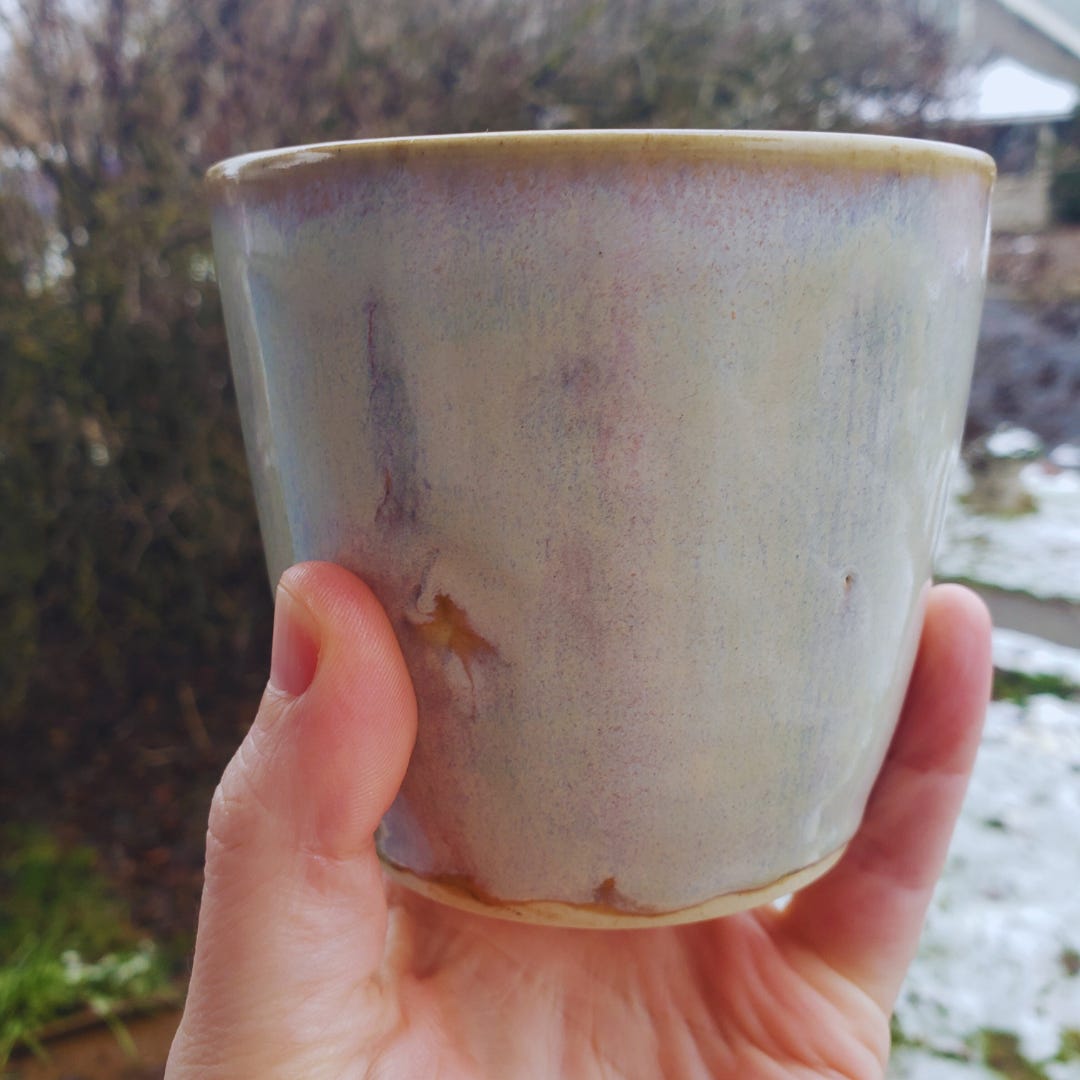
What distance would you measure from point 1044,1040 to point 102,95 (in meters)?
1.97

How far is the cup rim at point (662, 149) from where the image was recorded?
44 centimetres

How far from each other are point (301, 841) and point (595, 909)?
6.9 inches

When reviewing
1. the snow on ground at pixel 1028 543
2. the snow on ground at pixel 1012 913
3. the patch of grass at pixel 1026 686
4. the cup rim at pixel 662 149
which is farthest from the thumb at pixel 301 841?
the snow on ground at pixel 1028 543

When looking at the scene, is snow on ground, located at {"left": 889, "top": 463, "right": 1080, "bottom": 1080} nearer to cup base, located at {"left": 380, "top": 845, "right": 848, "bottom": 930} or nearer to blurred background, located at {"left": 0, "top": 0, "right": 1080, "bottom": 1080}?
blurred background, located at {"left": 0, "top": 0, "right": 1080, "bottom": 1080}

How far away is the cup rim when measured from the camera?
17.3 inches

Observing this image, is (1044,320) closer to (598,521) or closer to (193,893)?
(193,893)

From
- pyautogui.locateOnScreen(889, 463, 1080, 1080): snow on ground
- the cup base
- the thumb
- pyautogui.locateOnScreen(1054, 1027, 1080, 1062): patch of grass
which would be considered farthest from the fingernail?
pyautogui.locateOnScreen(1054, 1027, 1080, 1062): patch of grass

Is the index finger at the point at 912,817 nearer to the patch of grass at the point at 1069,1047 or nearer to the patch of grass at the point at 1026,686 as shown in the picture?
the patch of grass at the point at 1069,1047

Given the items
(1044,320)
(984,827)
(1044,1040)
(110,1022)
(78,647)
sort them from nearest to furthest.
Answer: (1044,1040) < (110,1022) < (984,827) < (78,647) < (1044,320)

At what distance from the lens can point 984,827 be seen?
63.4 inches

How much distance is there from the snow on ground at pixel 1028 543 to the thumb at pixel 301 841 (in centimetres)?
194

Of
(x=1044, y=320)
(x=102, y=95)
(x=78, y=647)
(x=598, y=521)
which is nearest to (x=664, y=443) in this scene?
(x=598, y=521)

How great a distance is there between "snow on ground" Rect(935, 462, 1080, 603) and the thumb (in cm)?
194

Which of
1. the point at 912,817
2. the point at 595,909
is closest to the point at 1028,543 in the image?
the point at 912,817
